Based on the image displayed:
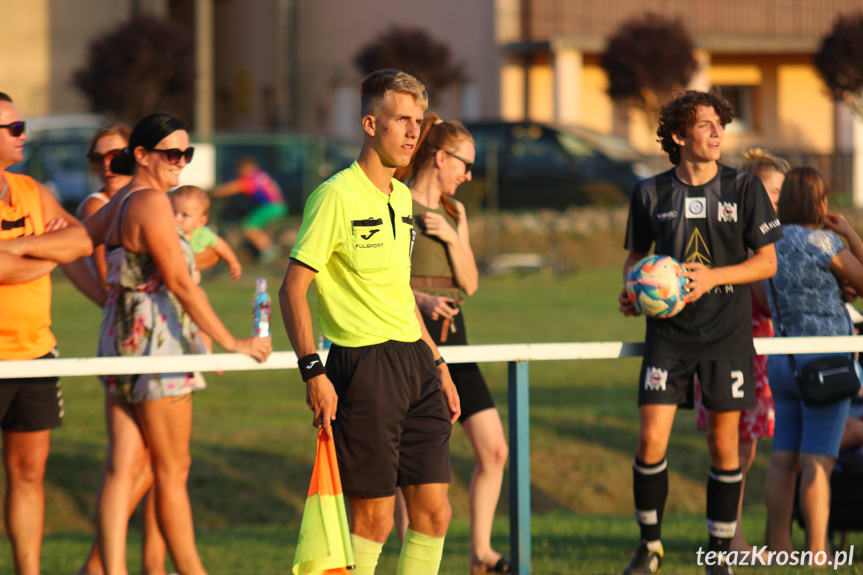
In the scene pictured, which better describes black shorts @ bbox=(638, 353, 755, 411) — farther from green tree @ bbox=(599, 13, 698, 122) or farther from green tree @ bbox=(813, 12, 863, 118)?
green tree @ bbox=(813, 12, 863, 118)

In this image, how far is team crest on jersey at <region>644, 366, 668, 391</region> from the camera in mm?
4535

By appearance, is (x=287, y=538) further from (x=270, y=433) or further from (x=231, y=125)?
(x=231, y=125)

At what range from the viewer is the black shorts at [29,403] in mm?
4348

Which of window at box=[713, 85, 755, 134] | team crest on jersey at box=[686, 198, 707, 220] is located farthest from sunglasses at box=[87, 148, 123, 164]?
window at box=[713, 85, 755, 134]

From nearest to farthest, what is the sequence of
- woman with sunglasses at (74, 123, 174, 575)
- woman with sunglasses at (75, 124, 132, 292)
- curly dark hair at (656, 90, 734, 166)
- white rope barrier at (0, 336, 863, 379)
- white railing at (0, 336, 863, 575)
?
white rope barrier at (0, 336, 863, 379)
white railing at (0, 336, 863, 575)
curly dark hair at (656, 90, 734, 166)
woman with sunglasses at (74, 123, 174, 575)
woman with sunglasses at (75, 124, 132, 292)

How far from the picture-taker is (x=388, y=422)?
12.0ft

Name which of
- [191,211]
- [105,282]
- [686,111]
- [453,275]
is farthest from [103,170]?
[686,111]

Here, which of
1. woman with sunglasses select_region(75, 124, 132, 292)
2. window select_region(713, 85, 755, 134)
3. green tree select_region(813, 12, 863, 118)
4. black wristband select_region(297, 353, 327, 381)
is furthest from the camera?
window select_region(713, 85, 755, 134)

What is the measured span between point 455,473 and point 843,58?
58.9 ft

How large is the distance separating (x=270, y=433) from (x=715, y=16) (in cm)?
2198

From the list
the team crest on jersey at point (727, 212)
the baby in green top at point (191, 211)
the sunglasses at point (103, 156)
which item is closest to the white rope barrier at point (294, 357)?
the team crest on jersey at point (727, 212)

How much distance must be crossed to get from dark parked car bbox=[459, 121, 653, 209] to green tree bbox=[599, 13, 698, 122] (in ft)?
9.17

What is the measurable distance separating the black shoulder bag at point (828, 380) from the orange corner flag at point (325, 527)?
2468mm

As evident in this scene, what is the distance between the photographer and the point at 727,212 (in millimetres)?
4520
